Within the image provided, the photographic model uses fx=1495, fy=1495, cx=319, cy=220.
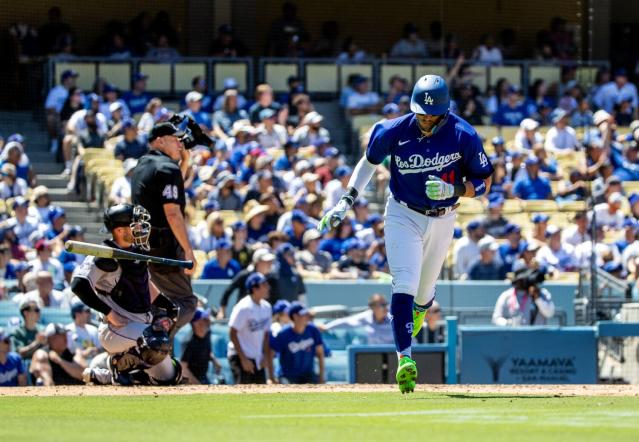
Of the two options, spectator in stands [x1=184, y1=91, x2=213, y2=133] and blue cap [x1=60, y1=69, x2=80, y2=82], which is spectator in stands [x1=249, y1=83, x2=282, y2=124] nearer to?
spectator in stands [x1=184, y1=91, x2=213, y2=133]

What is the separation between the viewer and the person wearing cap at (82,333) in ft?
42.6

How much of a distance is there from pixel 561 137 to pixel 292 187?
4.42 m

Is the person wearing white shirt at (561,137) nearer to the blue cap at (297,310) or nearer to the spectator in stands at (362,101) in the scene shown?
the spectator in stands at (362,101)

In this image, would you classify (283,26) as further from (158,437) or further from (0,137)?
(158,437)

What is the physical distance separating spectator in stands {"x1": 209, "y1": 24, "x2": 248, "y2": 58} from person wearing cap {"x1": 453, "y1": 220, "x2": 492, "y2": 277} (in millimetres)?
6694

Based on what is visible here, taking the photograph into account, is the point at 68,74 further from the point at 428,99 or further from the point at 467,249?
the point at 428,99

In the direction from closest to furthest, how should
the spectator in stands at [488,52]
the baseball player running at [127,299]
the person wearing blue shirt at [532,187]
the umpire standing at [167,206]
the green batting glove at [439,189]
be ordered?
the green batting glove at [439,189] < the baseball player running at [127,299] < the umpire standing at [167,206] < the person wearing blue shirt at [532,187] < the spectator in stands at [488,52]

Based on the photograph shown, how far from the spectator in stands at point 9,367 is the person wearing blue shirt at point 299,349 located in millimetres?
2373

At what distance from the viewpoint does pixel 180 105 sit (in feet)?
68.4

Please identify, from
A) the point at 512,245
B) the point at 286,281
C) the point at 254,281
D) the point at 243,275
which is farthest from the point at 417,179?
the point at 512,245

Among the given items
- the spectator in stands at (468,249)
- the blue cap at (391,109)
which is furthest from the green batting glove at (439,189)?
the blue cap at (391,109)

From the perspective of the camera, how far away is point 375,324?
47.7 ft

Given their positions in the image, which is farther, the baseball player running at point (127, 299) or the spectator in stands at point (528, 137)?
the spectator in stands at point (528, 137)

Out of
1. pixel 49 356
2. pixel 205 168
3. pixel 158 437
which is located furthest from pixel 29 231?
pixel 158 437
